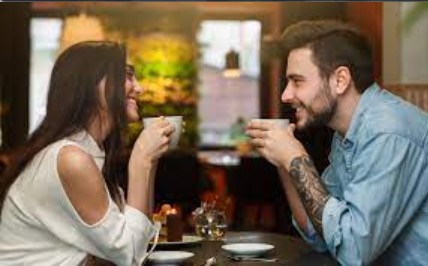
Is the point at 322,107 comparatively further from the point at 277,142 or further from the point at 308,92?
the point at 277,142

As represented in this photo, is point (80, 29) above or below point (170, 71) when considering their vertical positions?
above

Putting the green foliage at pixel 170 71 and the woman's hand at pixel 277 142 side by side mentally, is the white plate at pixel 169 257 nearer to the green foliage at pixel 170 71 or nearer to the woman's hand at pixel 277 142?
the woman's hand at pixel 277 142

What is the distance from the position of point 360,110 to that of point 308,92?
0.14m

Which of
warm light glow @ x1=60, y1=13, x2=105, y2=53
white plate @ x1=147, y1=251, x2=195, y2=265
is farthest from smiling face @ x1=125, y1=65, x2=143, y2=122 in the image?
warm light glow @ x1=60, y1=13, x2=105, y2=53

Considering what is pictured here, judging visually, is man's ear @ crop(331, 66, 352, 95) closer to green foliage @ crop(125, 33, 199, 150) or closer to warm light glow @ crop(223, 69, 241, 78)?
green foliage @ crop(125, 33, 199, 150)

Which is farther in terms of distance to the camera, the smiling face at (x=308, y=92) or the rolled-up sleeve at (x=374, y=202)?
the smiling face at (x=308, y=92)

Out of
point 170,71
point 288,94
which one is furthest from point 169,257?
point 170,71

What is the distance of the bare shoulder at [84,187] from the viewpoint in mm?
1629

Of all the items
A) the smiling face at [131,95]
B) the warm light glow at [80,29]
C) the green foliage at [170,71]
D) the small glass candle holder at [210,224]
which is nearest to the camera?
the smiling face at [131,95]

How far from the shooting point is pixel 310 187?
1754 millimetres

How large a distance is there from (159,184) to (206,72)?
120 inches

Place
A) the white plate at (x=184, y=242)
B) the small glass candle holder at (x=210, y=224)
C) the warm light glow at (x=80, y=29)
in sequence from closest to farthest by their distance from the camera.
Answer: the white plate at (x=184, y=242), the small glass candle holder at (x=210, y=224), the warm light glow at (x=80, y=29)

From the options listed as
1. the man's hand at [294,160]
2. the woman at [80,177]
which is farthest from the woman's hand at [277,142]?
the woman at [80,177]

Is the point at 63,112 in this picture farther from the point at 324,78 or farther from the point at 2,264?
the point at 324,78
